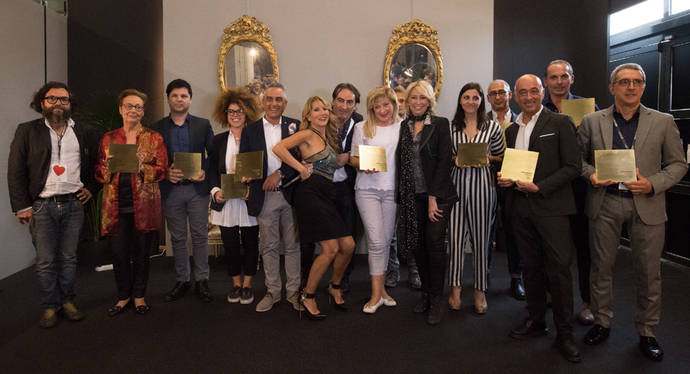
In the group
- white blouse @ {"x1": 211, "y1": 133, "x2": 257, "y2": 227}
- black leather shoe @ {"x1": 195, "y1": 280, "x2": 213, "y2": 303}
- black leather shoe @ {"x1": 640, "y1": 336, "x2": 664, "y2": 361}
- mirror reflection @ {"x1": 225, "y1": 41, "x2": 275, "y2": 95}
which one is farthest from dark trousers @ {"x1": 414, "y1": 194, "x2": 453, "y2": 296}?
mirror reflection @ {"x1": 225, "y1": 41, "x2": 275, "y2": 95}

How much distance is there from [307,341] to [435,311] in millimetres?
957

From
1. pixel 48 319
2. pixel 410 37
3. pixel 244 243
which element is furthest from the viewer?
pixel 410 37

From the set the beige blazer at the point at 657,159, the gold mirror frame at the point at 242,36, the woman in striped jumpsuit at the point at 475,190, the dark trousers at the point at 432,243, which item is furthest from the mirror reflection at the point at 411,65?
the beige blazer at the point at 657,159

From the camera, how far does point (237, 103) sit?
3418 mm

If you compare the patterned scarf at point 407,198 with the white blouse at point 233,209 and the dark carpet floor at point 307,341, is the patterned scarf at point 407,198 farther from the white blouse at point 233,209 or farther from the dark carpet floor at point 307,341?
the white blouse at point 233,209

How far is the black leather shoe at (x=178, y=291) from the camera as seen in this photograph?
356 centimetres

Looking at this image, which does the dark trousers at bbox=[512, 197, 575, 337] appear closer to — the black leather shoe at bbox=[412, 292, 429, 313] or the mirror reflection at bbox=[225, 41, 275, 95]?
the black leather shoe at bbox=[412, 292, 429, 313]

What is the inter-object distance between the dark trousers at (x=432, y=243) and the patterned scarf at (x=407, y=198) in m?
0.04

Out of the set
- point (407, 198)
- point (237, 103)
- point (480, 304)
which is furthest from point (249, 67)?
point (480, 304)

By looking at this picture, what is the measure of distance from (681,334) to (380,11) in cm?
448

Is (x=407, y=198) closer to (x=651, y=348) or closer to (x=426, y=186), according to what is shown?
(x=426, y=186)

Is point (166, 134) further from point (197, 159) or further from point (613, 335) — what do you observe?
point (613, 335)

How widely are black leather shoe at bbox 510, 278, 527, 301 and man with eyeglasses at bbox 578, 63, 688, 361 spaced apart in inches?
33.9

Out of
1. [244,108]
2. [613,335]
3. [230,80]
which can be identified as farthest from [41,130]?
[613,335]
